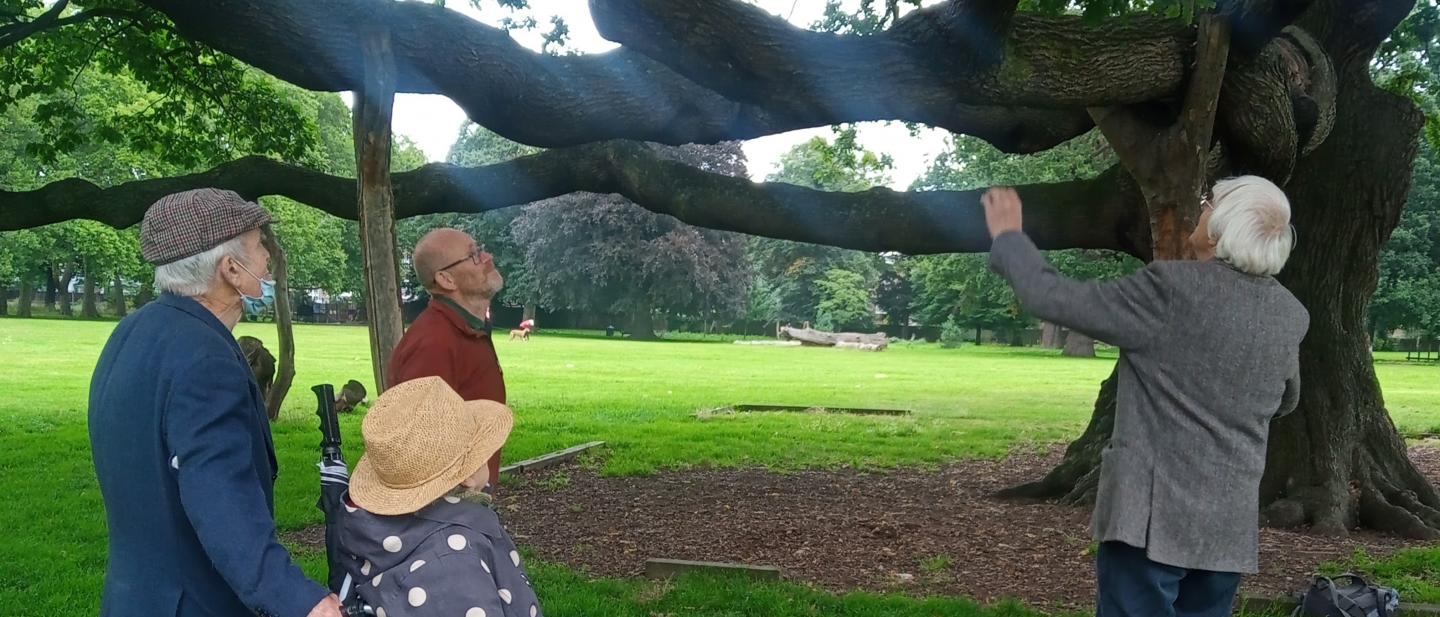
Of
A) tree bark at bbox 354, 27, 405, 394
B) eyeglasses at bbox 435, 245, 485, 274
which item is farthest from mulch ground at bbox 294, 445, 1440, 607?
eyeglasses at bbox 435, 245, 485, 274

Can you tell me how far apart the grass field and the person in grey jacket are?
250 centimetres

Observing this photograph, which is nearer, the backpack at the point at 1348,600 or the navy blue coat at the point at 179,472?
the navy blue coat at the point at 179,472

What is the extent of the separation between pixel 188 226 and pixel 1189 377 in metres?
2.51

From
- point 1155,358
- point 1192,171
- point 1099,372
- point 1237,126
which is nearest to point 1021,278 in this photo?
point 1155,358

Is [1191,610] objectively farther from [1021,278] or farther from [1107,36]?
[1107,36]

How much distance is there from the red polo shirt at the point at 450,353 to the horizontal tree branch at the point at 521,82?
7.17ft

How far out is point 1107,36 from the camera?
5.66 m

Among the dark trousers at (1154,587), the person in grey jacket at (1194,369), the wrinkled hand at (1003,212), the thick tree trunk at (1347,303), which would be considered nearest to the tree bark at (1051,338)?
the thick tree trunk at (1347,303)

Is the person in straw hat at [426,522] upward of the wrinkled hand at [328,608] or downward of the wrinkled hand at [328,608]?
upward

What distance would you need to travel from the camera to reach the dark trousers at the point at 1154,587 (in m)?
2.87

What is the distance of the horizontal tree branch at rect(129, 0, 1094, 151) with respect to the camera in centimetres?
577

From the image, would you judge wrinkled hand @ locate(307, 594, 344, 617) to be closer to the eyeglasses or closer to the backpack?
the eyeglasses

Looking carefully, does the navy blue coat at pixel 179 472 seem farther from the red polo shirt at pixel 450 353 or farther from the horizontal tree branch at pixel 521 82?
the horizontal tree branch at pixel 521 82

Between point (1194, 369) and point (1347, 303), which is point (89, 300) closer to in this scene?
point (1347, 303)
